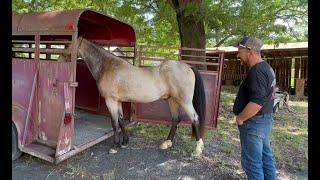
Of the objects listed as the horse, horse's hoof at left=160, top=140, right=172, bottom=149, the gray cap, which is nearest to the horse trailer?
the horse

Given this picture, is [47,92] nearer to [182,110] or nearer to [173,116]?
[173,116]

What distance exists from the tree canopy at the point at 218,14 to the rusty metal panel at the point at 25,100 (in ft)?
7.53

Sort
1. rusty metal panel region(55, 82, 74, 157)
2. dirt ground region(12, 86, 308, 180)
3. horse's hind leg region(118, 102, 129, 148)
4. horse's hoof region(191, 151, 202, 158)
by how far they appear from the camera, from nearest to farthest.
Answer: rusty metal panel region(55, 82, 74, 157)
dirt ground region(12, 86, 308, 180)
horse's hoof region(191, 151, 202, 158)
horse's hind leg region(118, 102, 129, 148)

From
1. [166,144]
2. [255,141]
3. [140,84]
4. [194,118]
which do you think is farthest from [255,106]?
[166,144]

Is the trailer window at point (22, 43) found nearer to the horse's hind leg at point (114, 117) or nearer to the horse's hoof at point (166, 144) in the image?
the horse's hind leg at point (114, 117)

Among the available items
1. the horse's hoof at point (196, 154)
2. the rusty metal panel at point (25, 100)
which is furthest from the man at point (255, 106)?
the rusty metal panel at point (25, 100)

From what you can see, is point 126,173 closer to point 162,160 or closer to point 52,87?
point 162,160

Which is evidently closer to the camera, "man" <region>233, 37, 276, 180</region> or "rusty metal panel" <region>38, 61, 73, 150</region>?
"man" <region>233, 37, 276, 180</region>

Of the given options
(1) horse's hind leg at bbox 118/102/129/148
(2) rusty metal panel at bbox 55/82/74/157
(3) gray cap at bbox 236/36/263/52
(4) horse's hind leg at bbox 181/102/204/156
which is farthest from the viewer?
(1) horse's hind leg at bbox 118/102/129/148

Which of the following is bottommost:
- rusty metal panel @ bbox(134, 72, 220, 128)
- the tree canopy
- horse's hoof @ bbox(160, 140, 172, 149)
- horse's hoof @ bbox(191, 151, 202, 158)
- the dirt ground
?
the dirt ground

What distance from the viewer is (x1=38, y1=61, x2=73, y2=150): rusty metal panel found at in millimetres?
4422

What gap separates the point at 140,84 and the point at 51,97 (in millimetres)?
1544

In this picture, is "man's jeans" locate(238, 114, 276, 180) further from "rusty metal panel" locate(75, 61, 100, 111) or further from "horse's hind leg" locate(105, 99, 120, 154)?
"rusty metal panel" locate(75, 61, 100, 111)
